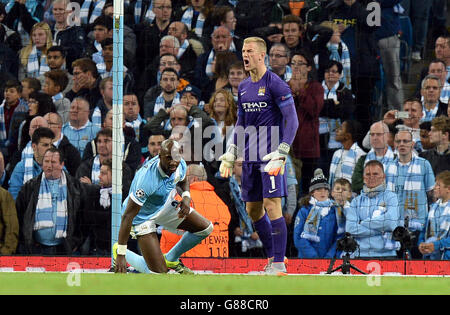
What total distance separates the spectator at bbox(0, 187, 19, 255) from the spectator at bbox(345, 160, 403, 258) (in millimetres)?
4180

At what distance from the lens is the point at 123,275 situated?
7676 mm

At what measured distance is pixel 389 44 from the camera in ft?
41.1

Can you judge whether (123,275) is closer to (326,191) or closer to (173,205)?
(173,205)

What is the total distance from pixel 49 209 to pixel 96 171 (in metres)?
0.77

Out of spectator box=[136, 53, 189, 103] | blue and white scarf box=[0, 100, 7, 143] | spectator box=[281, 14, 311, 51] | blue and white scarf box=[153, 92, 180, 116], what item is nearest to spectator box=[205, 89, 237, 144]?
blue and white scarf box=[153, 92, 180, 116]

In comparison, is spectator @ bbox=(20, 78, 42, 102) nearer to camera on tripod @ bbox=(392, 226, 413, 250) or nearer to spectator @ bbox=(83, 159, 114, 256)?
spectator @ bbox=(83, 159, 114, 256)

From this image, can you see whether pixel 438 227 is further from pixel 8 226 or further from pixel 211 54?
pixel 8 226

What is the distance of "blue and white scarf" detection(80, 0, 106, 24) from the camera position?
44.1 ft

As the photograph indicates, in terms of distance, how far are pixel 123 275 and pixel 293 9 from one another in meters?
6.43

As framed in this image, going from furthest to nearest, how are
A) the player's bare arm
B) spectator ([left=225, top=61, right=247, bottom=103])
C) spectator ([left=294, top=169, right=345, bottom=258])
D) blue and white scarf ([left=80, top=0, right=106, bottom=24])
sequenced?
blue and white scarf ([left=80, top=0, right=106, bottom=24]) < spectator ([left=225, top=61, right=247, bottom=103]) < spectator ([left=294, top=169, right=345, bottom=258]) < the player's bare arm

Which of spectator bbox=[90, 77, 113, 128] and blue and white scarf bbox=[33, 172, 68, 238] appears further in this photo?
spectator bbox=[90, 77, 113, 128]

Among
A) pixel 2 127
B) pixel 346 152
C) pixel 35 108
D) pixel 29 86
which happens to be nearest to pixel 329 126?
pixel 346 152

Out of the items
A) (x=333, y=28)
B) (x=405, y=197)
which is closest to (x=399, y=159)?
(x=405, y=197)

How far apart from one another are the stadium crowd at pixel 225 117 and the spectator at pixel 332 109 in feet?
0.05
